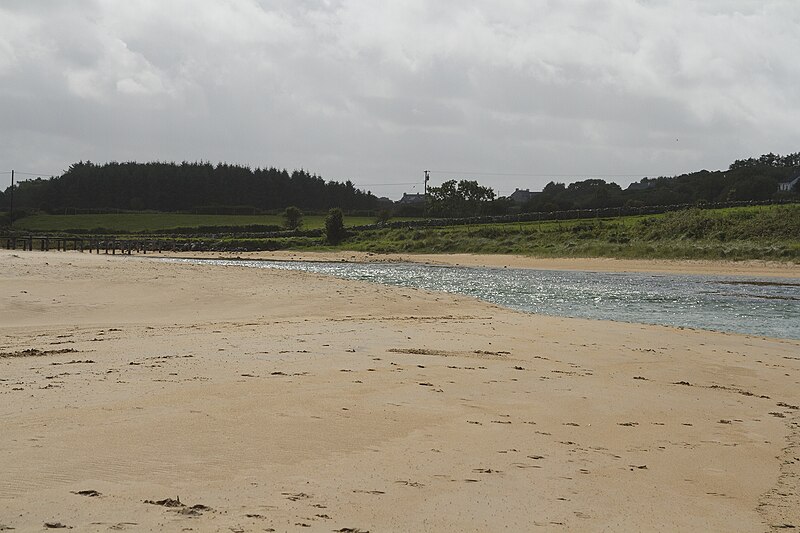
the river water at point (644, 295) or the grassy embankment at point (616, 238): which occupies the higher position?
the grassy embankment at point (616, 238)

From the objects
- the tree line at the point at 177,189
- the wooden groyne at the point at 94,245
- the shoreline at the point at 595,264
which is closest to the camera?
the shoreline at the point at 595,264

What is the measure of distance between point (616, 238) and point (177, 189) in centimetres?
9493

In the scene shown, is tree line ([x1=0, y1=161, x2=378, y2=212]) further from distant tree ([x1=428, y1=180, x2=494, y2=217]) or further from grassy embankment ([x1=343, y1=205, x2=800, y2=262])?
grassy embankment ([x1=343, y1=205, x2=800, y2=262])

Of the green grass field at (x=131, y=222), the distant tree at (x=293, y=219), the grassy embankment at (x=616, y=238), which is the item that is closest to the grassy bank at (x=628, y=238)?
the grassy embankment at (x=616, y=238)

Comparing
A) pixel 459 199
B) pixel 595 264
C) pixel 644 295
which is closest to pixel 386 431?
pixel 644 295

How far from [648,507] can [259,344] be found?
23.4 ft

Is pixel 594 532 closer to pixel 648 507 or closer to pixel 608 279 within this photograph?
pixel 648 507

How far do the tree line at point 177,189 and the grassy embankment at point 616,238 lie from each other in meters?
56.0

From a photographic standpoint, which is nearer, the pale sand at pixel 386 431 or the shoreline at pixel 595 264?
the pale sand at pixel 386 431

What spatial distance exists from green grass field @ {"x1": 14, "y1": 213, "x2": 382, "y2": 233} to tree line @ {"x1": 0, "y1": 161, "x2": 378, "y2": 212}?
713 inches

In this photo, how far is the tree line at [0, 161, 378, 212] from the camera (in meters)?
128

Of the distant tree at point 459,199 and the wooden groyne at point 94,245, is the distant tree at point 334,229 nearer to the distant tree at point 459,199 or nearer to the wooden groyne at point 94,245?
the wooden groyne at point 94,245

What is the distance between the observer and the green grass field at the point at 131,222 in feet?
296

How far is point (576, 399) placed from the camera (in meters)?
8.41
